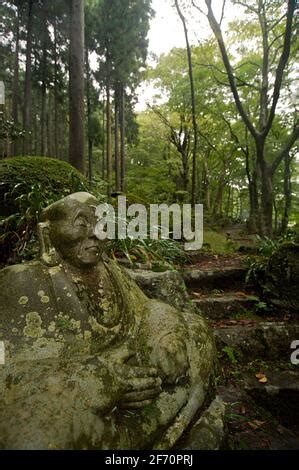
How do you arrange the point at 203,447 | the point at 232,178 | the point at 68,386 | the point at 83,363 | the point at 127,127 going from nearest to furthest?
1. the point at 68,386
2. the point at 83,363
3. the point at 203,447
4. the point at 127,127
5. the point at 232,178

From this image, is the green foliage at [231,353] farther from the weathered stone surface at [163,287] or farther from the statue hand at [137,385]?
the statue hand at [137,385]

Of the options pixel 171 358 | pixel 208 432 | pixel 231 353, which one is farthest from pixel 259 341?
pixel 171 358

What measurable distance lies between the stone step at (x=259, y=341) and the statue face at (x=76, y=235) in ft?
7.24

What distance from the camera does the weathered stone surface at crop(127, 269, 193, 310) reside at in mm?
2587

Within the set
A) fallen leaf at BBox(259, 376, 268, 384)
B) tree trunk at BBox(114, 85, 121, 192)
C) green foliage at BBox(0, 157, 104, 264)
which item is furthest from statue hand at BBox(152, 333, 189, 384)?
tree trunk at BBox(114, 85, 121, 192)

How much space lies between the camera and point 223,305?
156 inches

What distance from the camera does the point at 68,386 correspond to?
4.15 feet

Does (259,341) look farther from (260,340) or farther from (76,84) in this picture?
(76,84)

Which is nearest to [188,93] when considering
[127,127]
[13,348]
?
[127,127]

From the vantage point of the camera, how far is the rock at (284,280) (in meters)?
3.95

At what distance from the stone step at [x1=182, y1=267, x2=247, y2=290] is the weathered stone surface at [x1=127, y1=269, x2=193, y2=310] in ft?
5.88

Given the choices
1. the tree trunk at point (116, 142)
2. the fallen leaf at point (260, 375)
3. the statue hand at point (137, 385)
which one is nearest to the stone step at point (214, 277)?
the fallen leaf at point (260, 375)
